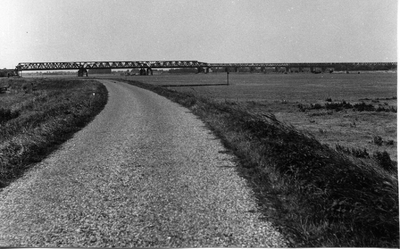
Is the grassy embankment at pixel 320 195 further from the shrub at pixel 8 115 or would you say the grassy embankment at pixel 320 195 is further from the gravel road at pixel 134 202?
the shrub at pixel 8 115

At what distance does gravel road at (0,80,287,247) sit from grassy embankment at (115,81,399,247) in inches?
15.1

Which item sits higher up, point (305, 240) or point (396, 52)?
point (396, 52)

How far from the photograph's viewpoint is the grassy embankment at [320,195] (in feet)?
15.8

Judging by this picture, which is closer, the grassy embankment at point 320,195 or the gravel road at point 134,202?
the grassy embankment at point 320,195

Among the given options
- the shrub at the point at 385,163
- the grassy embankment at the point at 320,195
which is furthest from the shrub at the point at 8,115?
the shrub at the point at 385,163

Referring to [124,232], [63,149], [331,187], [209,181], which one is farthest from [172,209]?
[63,149]

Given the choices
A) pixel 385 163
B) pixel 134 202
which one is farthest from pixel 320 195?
pixel 385 163

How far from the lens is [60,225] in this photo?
5586mm

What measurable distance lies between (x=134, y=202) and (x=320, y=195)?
3661mm

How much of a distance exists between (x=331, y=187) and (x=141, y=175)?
15.1 ft

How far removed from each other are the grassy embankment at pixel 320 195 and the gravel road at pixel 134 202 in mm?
383

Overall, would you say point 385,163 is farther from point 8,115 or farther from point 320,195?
point 8,115

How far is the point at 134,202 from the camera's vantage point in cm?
662

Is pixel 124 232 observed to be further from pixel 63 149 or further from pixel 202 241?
pixel 63 149
